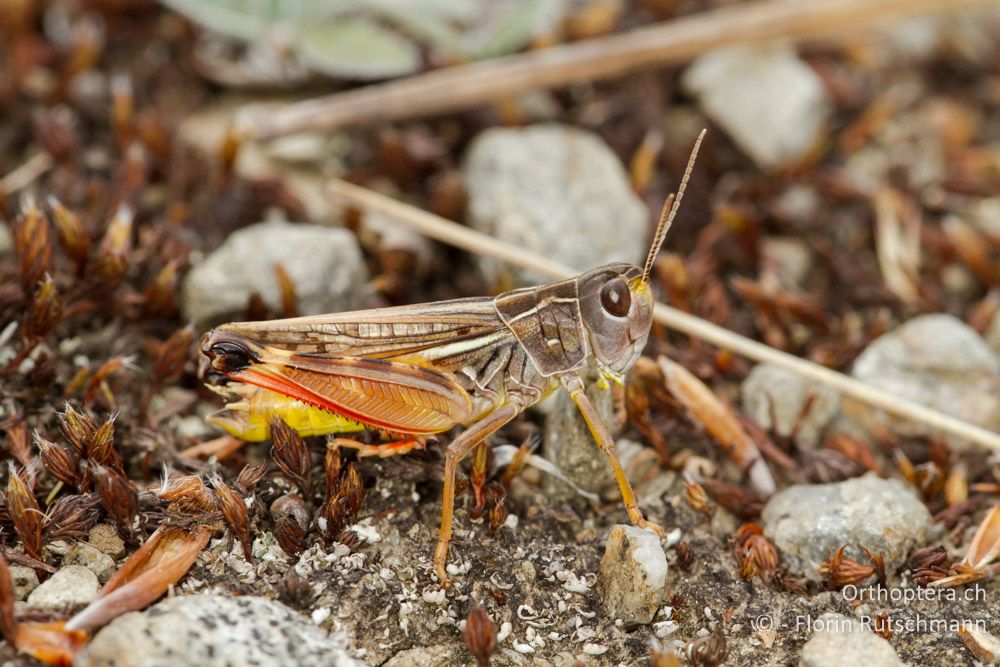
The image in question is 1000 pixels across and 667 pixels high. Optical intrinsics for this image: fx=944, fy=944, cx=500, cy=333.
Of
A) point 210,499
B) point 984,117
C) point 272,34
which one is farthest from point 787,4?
point 210,499

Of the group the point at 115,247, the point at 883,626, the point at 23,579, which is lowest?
the point at 883,626

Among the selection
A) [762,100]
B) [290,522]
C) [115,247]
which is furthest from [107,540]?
[762,100]

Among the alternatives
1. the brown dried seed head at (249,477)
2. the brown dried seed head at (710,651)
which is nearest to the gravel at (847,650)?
the brown dried seed head at (710,651)

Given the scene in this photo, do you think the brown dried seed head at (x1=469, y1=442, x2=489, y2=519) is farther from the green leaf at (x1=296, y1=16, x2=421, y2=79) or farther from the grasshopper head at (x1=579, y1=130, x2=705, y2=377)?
the green leaf at (x1=296, y1=16, x2=421, y2=79)

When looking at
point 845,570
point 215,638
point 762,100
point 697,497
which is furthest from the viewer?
point 762,100

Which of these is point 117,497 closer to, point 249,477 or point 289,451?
point 249,477

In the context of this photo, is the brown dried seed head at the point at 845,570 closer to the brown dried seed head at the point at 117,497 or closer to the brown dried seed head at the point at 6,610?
the brown dried seed head at the point at 117,497
